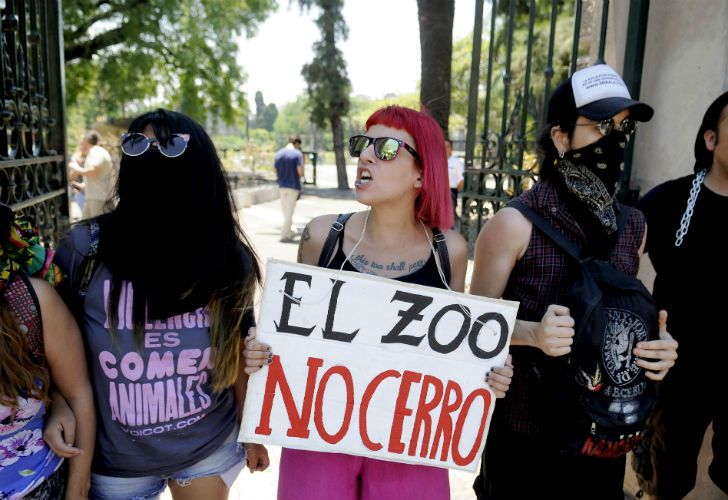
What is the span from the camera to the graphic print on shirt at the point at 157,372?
179cm

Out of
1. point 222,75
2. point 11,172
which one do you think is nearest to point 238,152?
point 222,75

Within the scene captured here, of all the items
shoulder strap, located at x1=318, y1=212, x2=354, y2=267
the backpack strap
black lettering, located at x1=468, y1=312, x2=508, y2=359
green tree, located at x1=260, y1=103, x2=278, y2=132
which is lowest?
black lettering, located at x1=468, y1=312, x2=508, y2=359

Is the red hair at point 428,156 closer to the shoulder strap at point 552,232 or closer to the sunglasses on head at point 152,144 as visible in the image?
the shoulder strap at point 552,232

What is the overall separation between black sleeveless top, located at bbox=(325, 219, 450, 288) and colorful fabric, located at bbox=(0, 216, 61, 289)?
88cm

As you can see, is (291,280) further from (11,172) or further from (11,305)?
(11,172)

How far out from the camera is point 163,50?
1620 centimetres

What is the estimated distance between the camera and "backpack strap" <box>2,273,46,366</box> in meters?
1.57

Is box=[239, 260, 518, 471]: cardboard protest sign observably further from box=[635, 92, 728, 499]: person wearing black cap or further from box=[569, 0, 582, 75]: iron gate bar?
box=[569, 0, 582, 75]: iron gate bar

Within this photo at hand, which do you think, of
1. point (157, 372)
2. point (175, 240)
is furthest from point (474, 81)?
point (157, 372)

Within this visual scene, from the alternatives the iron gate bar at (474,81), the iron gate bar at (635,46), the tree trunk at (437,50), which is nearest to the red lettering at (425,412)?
the iron gate bar at (635,46)

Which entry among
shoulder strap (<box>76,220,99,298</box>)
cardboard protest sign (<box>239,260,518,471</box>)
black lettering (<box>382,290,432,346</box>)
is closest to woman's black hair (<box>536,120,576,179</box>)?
cardboard protest sign (<box>239,260,518,471</box>)

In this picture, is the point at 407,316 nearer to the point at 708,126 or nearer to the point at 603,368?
the point at 603,368

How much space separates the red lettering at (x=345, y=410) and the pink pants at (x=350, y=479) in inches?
3.7

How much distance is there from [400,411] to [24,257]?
1.20 metres
